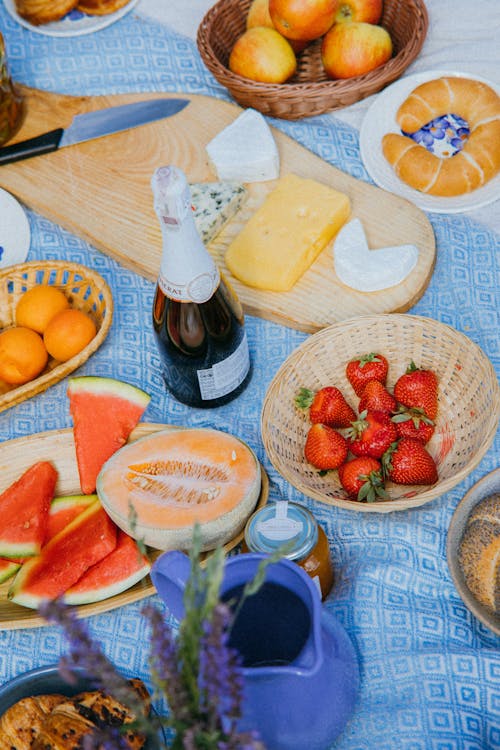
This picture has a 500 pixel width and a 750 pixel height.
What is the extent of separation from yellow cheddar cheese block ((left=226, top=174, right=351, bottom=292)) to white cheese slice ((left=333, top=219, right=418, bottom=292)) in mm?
48

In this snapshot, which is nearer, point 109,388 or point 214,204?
point 109,388

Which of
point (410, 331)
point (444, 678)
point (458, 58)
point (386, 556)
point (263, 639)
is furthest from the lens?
point (458, 58)

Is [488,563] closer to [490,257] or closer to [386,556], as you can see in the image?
[386,556]

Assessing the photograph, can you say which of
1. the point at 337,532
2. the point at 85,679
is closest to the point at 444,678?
the point at 337,532

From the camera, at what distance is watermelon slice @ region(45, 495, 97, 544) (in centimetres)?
106

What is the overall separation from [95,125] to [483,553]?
1.18 m

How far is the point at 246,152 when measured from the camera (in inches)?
56.4

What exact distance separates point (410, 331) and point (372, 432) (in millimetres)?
195

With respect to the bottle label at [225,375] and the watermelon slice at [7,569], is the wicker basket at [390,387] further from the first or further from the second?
the watermelon slice at [7,569]

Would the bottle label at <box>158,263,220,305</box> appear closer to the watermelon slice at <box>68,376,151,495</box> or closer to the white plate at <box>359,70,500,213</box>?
the watermelon slice at <box>68,376,151,495</box>

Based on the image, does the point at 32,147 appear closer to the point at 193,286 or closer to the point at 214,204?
the point at 214,204

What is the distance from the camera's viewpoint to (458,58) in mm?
1566

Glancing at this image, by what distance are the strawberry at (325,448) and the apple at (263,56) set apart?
2.73ft

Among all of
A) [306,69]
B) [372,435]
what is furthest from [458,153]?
[372,435]
